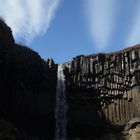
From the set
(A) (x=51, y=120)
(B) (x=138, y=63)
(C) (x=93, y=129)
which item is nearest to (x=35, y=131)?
(A) (x=51, y=120)

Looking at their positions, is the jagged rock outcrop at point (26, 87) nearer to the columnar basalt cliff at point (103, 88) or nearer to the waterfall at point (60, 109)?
the waterfall at point (60, 109)

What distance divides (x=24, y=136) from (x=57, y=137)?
6657 mm

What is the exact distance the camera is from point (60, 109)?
5028 centimetres

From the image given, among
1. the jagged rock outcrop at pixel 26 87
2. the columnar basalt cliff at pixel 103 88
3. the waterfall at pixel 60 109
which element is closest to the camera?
the jagged rock outcrop at pixel 26 87

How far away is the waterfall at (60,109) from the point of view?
164 feet

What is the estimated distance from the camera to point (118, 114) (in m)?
49.4

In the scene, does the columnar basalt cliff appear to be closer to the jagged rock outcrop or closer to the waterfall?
the waterfall

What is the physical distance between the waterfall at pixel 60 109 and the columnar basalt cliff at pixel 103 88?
25.1 inches

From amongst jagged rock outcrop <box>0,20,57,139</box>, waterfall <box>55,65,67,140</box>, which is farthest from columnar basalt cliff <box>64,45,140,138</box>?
jagged rock outcrop <box>0,20,57,139</box>

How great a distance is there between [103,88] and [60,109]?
17.1 feet

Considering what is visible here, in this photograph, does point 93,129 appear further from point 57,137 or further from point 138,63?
point 138,63

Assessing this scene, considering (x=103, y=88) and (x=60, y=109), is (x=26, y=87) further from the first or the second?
(x=103, y=88)

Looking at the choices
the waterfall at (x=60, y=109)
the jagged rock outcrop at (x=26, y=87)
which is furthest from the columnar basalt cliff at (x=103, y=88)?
the jagged rock outcrop at (x=26, y=87)

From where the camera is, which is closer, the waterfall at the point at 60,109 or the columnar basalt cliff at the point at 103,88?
the columnar basalt cliff at the point at 103,88
